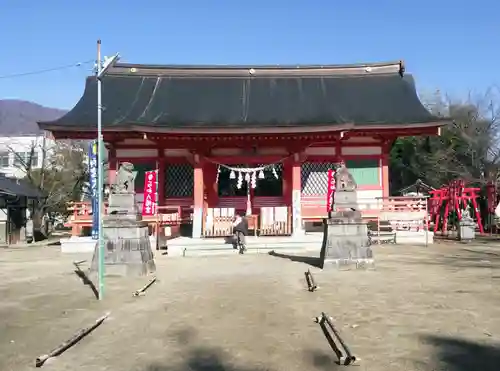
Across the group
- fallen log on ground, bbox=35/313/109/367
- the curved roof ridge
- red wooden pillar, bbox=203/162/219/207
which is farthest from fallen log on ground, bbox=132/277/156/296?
the curved roof ridge

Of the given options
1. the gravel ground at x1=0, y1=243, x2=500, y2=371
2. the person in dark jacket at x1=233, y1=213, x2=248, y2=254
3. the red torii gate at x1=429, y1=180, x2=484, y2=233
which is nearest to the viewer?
the gravel ground at x1=0, y1=243, x2=500, y2=371

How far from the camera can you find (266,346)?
591 cm

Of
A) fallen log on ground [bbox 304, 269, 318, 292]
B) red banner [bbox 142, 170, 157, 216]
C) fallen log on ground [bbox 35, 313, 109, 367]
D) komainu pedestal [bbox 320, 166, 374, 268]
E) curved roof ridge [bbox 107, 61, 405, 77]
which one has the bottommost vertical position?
fallen log on ground [bbox 35, 313, 109, 367]

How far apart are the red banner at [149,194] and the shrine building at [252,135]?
2.20 feet

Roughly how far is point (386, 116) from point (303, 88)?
15.3 feet

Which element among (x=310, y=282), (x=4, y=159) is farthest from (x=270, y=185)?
(x=4, y=159)

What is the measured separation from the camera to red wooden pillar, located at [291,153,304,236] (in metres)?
18.5

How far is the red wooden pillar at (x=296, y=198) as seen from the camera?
60.6 ft

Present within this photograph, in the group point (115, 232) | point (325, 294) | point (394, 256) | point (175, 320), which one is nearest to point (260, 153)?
point (394, 256)

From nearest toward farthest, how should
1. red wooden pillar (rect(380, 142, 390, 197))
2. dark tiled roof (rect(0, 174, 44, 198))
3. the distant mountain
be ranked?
red wooden pillar (rect(380, 142, 390, 197))
dark tiled roof (rect(0, 174, 44, 198))
the distant mountain

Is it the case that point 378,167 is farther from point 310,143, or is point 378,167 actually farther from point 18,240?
point 18,240

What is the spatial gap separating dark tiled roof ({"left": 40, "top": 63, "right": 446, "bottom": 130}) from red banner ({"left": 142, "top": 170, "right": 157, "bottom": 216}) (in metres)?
1.91

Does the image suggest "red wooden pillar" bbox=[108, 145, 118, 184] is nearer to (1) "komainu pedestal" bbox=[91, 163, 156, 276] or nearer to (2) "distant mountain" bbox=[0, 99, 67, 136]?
(1) "komainu pedestal" bbox=[91, 163, 156, 276]

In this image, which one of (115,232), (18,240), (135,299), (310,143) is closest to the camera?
(135,299)
